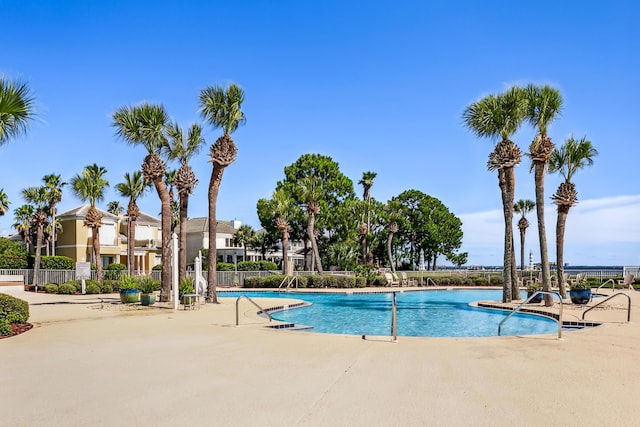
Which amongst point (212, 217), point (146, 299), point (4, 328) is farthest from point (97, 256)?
point (4, 328)

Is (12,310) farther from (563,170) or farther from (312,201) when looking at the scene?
(312,201)

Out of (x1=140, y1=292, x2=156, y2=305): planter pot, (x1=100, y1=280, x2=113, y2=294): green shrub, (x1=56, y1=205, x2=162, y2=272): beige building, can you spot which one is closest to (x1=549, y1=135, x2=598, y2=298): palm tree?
(x1=140, y1=292, x2=156, y2=305): planter pot

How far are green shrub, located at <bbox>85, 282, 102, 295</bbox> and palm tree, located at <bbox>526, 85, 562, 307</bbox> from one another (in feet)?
69.4

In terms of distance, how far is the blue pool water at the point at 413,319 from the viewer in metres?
15.0

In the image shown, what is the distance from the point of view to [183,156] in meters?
22.2

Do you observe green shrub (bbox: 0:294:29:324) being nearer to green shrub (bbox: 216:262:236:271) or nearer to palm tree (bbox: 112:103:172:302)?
palm tree (bbox: 112:103:172:302)

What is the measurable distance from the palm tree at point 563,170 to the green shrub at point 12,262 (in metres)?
34.5

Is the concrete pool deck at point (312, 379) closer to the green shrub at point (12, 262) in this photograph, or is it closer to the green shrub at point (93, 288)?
the green shrub at point (93, 288)

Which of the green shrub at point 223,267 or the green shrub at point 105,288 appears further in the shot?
the green shrub at point 223,267

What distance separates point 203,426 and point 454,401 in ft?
8.88

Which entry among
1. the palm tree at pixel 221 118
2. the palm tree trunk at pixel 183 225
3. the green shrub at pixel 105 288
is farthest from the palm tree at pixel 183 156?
the green shrub at pixel 105 288

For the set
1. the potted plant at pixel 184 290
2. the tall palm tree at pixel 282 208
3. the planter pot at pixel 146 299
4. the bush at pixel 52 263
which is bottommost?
the planter pot at pixel 146 299

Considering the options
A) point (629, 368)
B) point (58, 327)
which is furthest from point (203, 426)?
point (58, 327)

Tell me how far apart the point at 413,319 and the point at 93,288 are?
17336 mm
